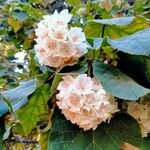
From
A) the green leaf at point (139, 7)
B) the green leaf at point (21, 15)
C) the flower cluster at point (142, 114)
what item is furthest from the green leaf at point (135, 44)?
the green leaf at point (21, 15)

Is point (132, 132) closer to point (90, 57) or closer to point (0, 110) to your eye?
point (90, 57)

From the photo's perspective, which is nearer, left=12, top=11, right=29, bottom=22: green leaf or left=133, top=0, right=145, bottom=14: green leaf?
left=133, top=0, right=145, bottom=14: green leaf

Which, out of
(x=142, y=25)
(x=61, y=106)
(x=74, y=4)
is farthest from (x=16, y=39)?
(x=61, y=106)

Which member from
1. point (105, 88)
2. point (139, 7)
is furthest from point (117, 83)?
point (139, 7)

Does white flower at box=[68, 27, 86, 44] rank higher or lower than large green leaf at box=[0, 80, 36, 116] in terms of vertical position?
higher

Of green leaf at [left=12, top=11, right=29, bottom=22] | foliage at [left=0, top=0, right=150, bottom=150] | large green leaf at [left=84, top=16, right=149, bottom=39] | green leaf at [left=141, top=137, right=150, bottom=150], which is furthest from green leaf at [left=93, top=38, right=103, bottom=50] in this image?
green leaf at [left=12, top=11, right=29, bottom=22]

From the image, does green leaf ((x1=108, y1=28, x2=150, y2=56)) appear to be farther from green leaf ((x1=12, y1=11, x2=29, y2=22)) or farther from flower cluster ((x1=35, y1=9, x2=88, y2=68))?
green leaf ((x1=12, y1=11, x2=29, y2=22))

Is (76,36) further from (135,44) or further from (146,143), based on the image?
(146,143)

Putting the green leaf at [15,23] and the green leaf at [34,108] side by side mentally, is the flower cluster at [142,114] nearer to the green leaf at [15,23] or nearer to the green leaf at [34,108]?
the green leaf at [34,108]
